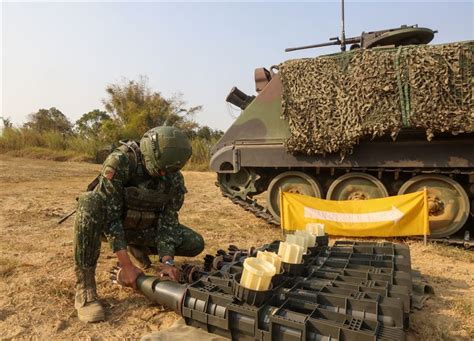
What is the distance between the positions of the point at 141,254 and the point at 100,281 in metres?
0.49

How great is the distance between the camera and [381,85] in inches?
232

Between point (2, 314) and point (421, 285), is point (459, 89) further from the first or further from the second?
point (2, 314)

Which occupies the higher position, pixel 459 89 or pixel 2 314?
pixel 459 89

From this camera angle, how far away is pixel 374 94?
5.94 meters

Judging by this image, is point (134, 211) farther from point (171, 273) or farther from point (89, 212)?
point (171, 273)

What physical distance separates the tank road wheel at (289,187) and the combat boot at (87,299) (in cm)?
427

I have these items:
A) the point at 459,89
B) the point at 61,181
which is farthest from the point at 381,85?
the point at 61,181

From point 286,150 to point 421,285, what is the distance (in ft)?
11.2

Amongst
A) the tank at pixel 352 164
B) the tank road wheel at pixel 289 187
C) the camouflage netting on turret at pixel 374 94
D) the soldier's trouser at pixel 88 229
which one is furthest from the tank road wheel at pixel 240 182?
the soldier's trouser at pixel 88 229

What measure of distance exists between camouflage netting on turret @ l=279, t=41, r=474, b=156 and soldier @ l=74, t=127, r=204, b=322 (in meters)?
3.09

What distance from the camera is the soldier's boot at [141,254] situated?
410 cm

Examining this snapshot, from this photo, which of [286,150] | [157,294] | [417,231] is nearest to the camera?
[157,294]

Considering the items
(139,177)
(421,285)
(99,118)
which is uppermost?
(99,118)

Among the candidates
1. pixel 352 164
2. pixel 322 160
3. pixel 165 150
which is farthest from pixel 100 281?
pixel 352 164
